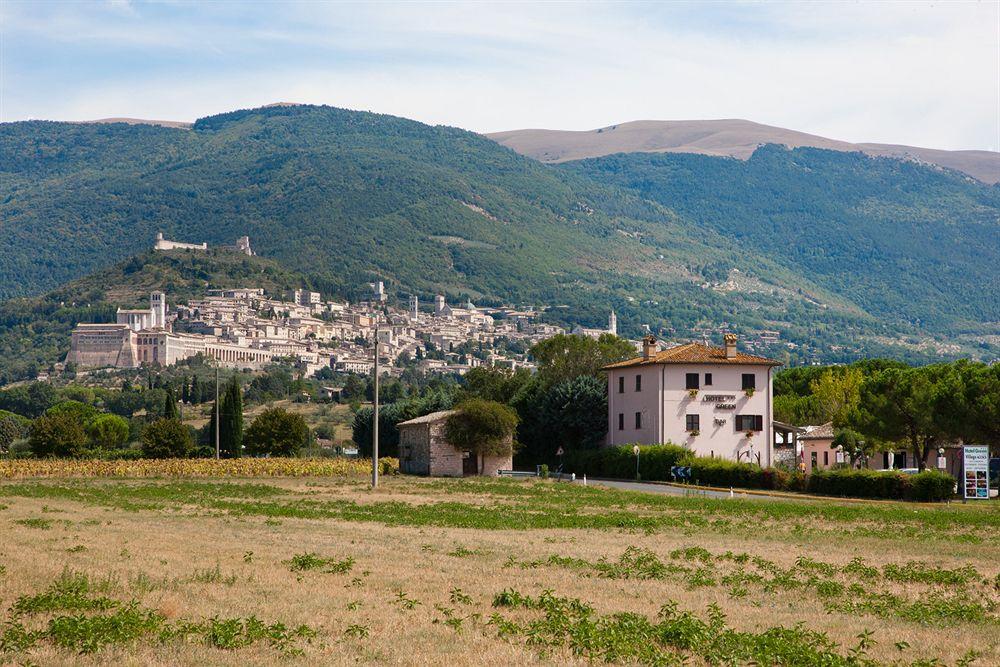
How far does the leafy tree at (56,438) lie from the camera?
88.3 m

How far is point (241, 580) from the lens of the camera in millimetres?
19578

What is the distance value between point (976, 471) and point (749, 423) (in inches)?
1054

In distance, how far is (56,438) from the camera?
290 feet

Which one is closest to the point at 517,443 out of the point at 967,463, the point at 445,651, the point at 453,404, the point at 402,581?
the point at 453,404

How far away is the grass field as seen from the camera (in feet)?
47.8

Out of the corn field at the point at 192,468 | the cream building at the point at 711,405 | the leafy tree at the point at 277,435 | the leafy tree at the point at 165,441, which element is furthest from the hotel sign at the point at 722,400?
the leafy tree at the point at 165,441

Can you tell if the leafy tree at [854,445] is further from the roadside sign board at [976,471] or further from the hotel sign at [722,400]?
the roadside sign board at [976,471]

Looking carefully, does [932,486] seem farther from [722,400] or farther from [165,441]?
[165,441]

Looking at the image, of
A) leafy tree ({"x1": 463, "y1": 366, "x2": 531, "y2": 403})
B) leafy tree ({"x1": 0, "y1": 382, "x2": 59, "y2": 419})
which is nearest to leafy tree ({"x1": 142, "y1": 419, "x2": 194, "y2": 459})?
leafy tree ({"x1": 463, "y1": 366, "x2": 531, "y2": 403})

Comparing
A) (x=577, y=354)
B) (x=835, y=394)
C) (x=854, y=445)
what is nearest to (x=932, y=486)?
(x=854, y=445)

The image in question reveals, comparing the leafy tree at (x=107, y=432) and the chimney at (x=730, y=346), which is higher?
the chimney at (x=730, y=346)

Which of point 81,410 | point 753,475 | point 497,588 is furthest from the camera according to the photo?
point 81,410

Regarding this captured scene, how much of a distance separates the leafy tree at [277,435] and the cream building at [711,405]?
32.0 meters

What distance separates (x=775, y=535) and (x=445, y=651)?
16.4 meters
